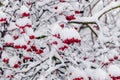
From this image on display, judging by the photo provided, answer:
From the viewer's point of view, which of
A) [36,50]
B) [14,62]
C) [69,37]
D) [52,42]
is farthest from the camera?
[14,62]

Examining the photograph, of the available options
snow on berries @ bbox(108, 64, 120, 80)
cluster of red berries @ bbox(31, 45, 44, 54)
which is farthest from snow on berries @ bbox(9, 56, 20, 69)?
snow on berries @ bbox(108, 64, 120, 80)

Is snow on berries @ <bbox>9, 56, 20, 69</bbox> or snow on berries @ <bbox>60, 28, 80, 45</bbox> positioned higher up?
snow on berries @ <bbox>60, 28, 80, 45</bbox>

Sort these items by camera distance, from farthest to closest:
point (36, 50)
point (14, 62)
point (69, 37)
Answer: point (14, 62) → point (36, 50) → point (69, 37)

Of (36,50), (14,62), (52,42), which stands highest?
(52,42)

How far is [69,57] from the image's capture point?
3.82 metres

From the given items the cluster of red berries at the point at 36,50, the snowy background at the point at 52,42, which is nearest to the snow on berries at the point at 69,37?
the snowy background at the point at 52,42

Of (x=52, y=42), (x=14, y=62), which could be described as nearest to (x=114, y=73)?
(x=52, y=42)

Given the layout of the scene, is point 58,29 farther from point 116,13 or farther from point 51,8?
point 116,13

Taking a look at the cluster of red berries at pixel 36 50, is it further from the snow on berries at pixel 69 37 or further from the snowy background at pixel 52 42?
the snow on berries at pixel 69 37

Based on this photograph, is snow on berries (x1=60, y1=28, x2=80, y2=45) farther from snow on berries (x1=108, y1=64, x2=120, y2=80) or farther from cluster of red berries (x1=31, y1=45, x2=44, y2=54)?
cluster of red berries (x1=31, y1=45, x2=44, y2=54)

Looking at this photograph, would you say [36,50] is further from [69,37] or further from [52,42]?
[69,37]

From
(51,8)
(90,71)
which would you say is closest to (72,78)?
(90,71)

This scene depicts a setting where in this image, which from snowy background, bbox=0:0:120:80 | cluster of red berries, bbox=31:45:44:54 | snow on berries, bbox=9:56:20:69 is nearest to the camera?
snowy background, bbox=0:0:120:80

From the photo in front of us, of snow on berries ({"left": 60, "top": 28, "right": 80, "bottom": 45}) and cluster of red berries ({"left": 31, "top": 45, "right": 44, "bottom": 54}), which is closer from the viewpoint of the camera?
snow on berries ({"left": 60, "top": 28, "right": 80, "bottom": 45})
